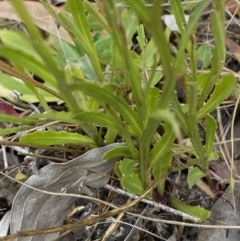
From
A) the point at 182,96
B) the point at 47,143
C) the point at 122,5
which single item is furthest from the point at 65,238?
the point at 122,5

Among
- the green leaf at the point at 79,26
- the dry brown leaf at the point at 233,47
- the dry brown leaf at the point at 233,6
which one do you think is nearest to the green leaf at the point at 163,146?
the green leaf at the point at 79,26

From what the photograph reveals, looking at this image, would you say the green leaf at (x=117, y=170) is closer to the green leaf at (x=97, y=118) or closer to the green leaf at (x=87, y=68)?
the green leaf at (x=97, y=118)

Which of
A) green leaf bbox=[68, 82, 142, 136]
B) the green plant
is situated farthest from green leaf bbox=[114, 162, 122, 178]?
green leaf bbox=[68, 82, 142, 136]

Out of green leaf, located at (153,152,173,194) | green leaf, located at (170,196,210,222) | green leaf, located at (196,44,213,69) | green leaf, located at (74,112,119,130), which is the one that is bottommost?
green leaf, located at (170,196,210,222)

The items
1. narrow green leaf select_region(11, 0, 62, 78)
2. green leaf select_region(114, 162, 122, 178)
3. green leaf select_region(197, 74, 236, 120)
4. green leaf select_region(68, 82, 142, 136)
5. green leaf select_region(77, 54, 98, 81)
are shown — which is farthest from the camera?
green leaf select_region(77, 54, 98, 81)

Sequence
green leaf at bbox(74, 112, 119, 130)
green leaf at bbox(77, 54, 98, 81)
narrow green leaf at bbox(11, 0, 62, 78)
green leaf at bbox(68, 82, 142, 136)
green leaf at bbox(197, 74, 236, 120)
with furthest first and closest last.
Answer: green leaf at bbox(77, 54, 98, 81), green leaf at bbox(197, 74, 236, 120), green leaf at bbox(74, 112, 119, 130), green leaf at bbox(68, 82, 142, 136), narrow green leaf at bbox(11, 0, 62, 78)

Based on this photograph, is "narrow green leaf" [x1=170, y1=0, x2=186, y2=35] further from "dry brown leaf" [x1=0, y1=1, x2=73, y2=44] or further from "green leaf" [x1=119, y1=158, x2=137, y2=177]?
"dry brown leaf" [x1=0, y1=1, x2=73, y2=44]

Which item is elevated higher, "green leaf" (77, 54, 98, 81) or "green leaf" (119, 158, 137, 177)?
"green leaf" (77, 54, 98, 81)
